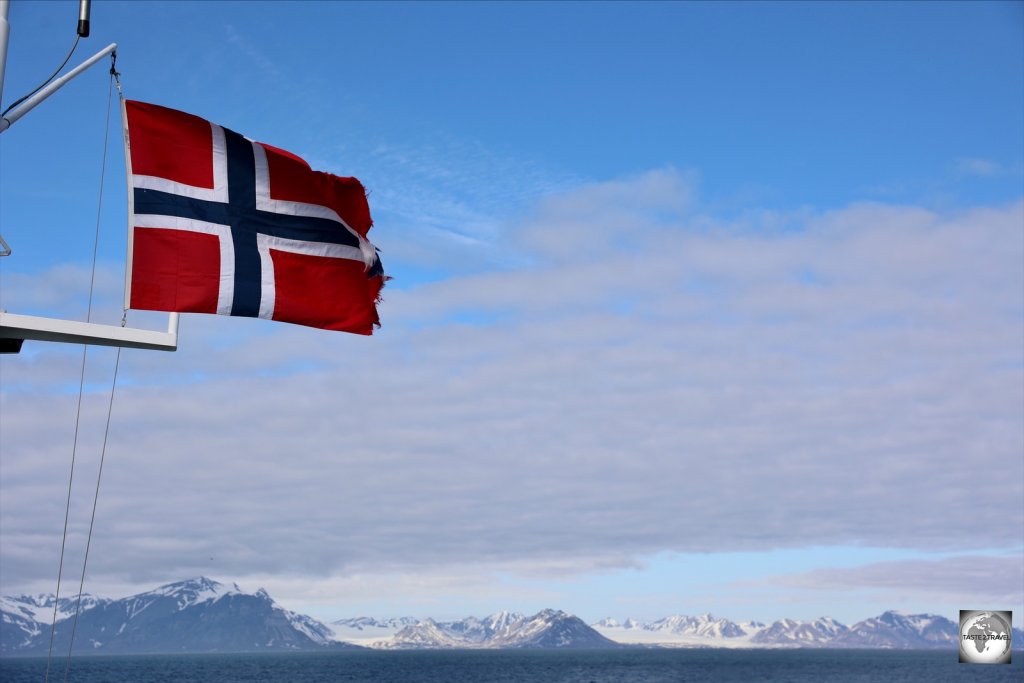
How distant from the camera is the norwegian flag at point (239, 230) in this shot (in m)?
16.4

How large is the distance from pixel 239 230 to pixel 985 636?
25.1m

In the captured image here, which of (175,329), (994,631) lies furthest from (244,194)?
(994,631)

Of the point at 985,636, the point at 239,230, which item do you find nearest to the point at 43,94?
the point at 239,230

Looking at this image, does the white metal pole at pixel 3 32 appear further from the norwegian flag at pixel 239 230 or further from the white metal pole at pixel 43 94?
the norwegian flag at pixel 239 230

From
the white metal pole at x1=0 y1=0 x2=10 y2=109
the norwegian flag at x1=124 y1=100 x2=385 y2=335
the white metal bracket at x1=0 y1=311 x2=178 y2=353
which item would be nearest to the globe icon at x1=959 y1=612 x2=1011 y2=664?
the norwegian flag at x1=124 y1=100 x2=385 y2=335

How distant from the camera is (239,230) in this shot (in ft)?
57.6

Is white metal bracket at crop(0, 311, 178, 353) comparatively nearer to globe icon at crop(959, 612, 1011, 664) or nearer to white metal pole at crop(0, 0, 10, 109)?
white metal pole at crop(0, 0, 10, 109)

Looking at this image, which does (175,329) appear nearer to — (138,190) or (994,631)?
(138,190)

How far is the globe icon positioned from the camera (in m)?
30.4

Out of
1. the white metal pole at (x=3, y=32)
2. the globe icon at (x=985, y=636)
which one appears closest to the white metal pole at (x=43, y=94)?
the white metal pole at (x=3, y=32)

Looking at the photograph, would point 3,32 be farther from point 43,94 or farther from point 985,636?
point 985,636

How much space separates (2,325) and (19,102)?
2849 millimetres

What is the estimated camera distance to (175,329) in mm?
14883

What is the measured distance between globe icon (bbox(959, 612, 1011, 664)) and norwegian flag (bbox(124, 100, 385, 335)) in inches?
854
